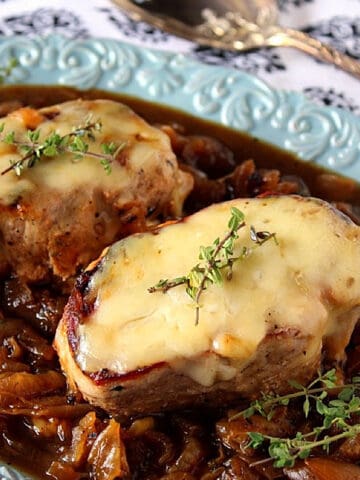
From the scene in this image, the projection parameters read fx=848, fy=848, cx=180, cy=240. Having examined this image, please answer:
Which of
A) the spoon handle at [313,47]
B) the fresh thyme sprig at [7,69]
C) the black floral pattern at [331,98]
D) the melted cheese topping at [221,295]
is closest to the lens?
the melted cheese topping at [221,295]

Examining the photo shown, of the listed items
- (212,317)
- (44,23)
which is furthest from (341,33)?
(212,317)

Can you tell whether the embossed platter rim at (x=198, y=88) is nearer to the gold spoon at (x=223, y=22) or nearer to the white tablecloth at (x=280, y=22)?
the white tablecloth at (x=280, y=22)

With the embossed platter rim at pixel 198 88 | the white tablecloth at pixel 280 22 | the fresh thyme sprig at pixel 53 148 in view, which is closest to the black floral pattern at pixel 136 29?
the white tablecloth at pixel 280 22

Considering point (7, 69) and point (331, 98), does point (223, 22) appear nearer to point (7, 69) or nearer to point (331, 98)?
point (331, 98)

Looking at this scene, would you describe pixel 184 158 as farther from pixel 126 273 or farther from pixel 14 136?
pixel 126 273

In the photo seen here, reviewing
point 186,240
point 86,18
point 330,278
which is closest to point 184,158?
point 186,240
